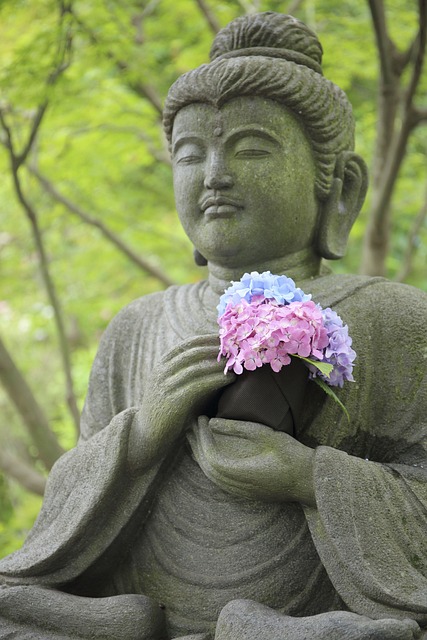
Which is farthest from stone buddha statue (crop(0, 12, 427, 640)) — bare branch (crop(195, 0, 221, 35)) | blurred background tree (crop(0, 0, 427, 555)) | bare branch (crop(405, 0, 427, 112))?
bare branch (crop(195, 0, 221, 35))

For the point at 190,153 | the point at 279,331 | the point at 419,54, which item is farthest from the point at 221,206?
the point at 419,54

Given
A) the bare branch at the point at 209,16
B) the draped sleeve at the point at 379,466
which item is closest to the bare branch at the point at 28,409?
the bare branch at the point at 209,16

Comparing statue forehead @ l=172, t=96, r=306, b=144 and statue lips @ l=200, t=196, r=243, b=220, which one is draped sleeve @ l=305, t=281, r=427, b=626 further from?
statue forehead @ l=172, t=96, r=306, b=144

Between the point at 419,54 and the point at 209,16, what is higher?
the point at 209,16

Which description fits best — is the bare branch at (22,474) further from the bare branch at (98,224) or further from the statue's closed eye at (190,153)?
the statue's closed eye at (190,153)

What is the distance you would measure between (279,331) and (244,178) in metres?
0.67

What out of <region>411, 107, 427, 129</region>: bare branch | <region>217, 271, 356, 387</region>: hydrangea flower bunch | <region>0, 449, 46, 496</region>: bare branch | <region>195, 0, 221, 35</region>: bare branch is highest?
<region>195, 0, 221, 35</region>: bare branch

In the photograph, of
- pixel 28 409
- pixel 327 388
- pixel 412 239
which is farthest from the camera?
pixel 412 239

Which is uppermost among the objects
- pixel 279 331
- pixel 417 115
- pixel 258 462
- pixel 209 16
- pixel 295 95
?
pixel 209 16

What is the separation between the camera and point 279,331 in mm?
2775

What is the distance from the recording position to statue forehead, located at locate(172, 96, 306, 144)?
126 inches

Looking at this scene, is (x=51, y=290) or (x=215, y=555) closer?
(x=215, y=555)

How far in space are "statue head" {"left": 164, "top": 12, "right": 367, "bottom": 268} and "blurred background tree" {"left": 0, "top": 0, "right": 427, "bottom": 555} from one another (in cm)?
201

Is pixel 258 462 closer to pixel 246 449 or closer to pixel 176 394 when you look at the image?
pixel 246 449
